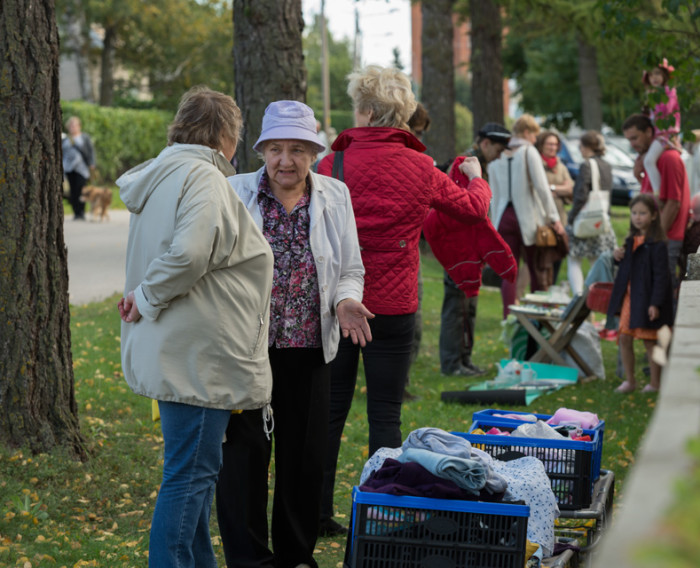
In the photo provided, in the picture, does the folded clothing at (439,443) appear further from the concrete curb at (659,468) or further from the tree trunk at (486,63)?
the tree trunk at (486,63)

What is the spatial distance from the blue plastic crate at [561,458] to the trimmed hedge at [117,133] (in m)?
27.4

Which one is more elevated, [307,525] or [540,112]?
[540,112]

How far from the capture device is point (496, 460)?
413cm

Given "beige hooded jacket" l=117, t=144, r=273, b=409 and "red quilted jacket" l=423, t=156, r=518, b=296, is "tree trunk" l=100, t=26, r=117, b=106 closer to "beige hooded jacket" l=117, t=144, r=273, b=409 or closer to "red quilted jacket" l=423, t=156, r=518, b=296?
"red quilted jacket" l=423, t=156, r=518, b=296

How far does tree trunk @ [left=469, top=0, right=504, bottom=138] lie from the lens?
56.1 feet

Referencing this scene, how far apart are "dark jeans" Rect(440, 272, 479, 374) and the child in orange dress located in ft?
4.52

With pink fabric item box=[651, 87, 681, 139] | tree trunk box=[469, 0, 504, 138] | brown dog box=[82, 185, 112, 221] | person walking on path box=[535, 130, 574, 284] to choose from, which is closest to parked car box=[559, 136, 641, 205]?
tree trunk box=[469, 0, 504, 138]

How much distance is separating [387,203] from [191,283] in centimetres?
150

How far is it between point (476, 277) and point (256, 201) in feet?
7.21

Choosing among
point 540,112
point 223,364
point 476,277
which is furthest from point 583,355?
point 540,112

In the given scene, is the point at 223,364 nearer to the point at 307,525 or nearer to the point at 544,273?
the point at 307,525

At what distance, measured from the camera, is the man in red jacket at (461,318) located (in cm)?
844

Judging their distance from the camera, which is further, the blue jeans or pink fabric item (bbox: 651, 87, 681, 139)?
pink fabric item (bbox: 651, 87, 681, 139)

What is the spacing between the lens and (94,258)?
16.3 m
